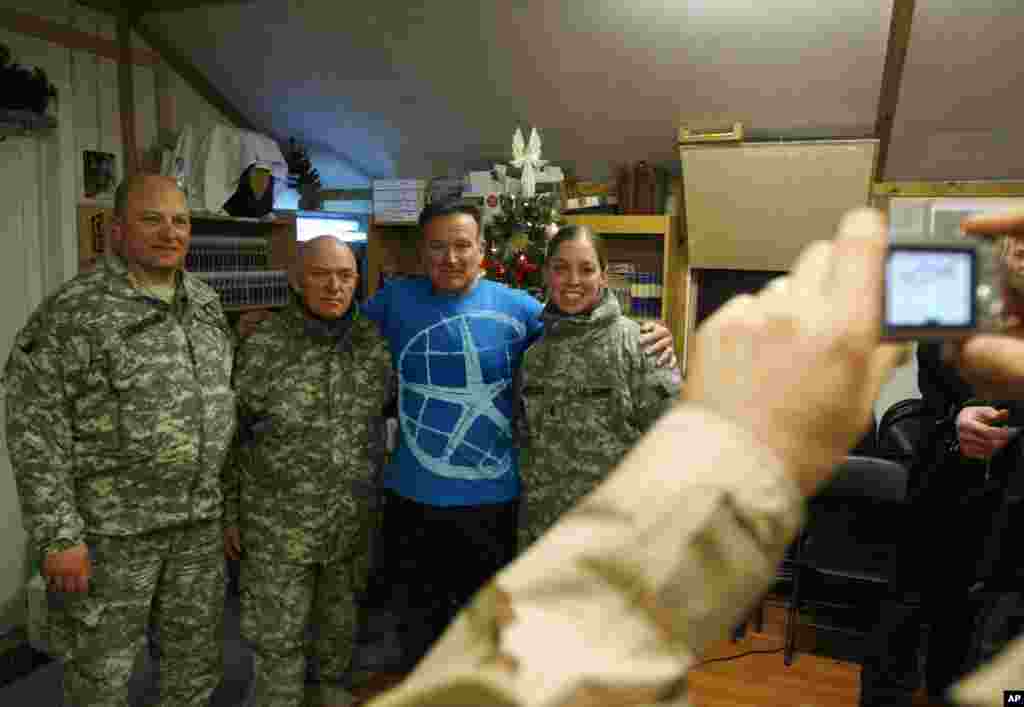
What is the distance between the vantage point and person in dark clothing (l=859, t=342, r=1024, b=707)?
1930mm

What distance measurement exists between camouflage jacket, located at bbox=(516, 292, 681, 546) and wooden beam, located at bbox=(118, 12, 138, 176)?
7.74ft

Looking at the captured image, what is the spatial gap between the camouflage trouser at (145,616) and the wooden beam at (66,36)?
2.17 m

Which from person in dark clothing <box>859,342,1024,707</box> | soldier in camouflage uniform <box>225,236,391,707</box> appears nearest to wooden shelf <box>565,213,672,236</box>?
person in dark clothing <box>859,342,1024,707</box>

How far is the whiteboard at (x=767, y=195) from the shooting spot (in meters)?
3.32

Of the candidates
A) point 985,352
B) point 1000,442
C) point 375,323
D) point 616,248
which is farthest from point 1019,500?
point 616,248

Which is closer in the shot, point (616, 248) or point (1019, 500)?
point (1019, 500)

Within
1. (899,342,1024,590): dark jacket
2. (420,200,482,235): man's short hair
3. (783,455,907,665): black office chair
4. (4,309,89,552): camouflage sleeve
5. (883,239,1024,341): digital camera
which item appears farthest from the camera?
(783,455,907,665): black office chair

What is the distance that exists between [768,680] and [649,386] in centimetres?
135

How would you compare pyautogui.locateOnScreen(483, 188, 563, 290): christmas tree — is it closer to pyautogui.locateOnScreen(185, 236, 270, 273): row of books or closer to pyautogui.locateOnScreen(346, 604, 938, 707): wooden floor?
pyautogui.locateOnScreen(185, 236, 270, 273): row of books

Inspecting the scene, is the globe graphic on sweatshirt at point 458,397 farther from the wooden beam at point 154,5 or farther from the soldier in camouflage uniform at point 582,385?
the wooden beam at point 154,5

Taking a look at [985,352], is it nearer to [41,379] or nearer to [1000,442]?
[1000,442]

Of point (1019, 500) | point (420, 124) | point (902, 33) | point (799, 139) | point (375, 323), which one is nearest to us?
point (1019, 500)

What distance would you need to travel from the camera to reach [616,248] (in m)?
4.11

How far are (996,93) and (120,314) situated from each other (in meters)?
3.25
